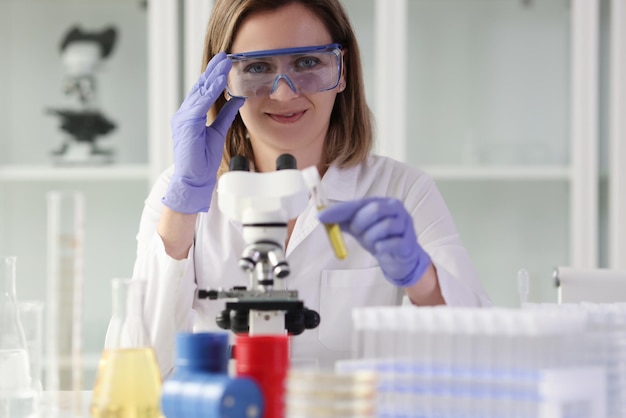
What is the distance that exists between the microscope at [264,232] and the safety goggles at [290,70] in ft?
2.16

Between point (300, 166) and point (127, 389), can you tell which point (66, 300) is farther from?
point (300, 166)

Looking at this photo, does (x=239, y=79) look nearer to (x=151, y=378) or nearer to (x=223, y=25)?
(x=223, y=25)

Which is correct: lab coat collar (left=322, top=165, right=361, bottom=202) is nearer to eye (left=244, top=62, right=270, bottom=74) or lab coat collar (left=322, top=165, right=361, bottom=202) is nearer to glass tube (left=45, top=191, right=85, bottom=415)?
eye (left=244, top=62, right=270, bottom=74)

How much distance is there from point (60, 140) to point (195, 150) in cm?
200

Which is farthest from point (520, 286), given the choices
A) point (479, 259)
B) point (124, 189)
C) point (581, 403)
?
point (124, 189)

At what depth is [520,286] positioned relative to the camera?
5.21 feet

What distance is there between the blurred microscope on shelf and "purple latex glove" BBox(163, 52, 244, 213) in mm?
1850

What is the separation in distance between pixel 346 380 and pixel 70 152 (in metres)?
2.91

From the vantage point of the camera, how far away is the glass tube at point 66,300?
41.7 inches

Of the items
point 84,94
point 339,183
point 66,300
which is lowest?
point 66,300

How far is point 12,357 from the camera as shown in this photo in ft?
4.45

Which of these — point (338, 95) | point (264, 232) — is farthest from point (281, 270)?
point (338, 95)

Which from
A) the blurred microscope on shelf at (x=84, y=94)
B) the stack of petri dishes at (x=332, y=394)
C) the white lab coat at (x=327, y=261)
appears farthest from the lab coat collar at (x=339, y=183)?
the blurred microscope on shelf at (x=84, y=94)

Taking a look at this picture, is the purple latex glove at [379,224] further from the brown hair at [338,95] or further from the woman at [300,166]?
the brown hair at [338,95]
